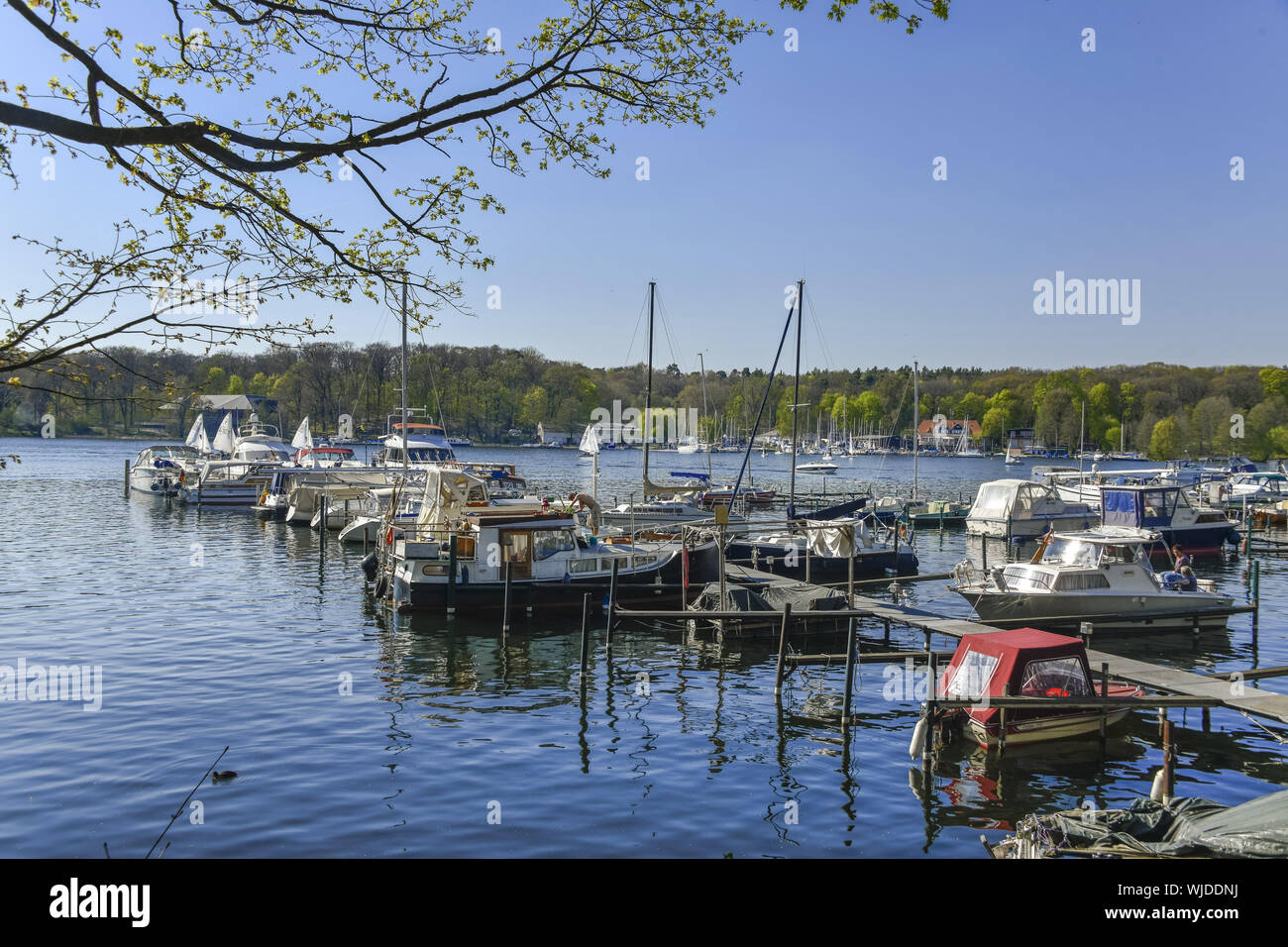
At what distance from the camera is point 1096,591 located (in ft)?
91.3

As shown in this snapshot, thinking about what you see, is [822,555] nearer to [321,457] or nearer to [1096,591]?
[1096,591]

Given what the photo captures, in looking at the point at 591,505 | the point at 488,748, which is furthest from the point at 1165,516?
the point at 488,748

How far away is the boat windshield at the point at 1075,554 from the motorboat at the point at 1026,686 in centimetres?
1070

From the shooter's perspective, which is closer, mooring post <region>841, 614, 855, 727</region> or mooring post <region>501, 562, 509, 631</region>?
mooring post <region>841, 614, 855, 727</region>

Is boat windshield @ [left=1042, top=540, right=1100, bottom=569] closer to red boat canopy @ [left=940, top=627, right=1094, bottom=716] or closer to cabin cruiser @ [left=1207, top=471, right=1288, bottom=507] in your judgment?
red boat canopy @ [left=940, top=627, right=1094, bottom=716]

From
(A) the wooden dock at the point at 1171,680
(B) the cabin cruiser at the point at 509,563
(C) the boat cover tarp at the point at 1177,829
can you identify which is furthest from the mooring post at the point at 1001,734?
(B) the cabin cruiser at the point at 509,563

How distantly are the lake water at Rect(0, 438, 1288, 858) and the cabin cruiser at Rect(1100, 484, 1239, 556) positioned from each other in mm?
14659

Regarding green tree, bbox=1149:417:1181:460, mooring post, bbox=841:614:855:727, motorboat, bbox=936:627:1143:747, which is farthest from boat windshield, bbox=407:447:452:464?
green tree, bbox=1149:417:1181:460

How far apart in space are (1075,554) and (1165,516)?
23389mm

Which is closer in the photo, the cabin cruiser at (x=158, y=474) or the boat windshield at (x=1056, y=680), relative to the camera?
the boat windshield at (x=1056, y=680)

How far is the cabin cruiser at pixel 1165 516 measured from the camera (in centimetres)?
4700

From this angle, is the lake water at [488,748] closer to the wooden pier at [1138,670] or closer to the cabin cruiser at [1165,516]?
the wooden pier at [1138,670]

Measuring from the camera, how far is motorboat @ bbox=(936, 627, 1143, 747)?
57.9 feet
